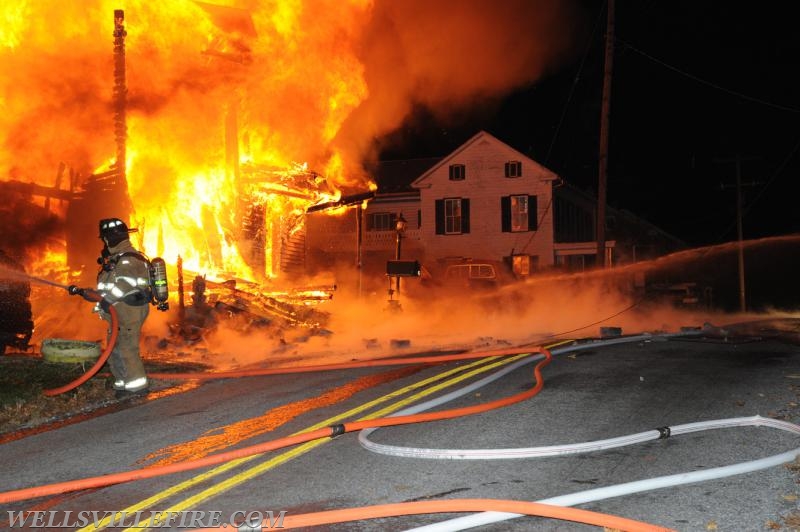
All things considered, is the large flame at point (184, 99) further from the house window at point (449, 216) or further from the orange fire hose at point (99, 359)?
the house window at point (449, 216)

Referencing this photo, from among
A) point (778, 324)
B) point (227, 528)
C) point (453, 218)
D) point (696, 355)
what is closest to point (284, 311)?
point (696, 355)

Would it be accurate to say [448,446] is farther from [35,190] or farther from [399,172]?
[399,172]

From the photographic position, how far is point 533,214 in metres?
33.3

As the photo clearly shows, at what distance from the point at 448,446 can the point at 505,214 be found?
1140 inches

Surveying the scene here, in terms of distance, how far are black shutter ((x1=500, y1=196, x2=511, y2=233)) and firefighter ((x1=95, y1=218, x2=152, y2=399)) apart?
86.9ft

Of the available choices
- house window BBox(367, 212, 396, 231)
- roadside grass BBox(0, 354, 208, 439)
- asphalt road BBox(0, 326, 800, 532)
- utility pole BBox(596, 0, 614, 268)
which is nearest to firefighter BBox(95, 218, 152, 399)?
roadside grass BBox(0, 354, 208, 439)

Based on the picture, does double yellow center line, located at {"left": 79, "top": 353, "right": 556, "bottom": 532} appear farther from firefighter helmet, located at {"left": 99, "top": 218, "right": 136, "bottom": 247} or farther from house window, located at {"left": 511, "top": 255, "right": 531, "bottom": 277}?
house window, located at {"left": 511, "top": 255, "right": 531, "bottom": 277}

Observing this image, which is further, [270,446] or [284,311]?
[284,311]

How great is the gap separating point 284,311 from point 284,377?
8.67 metres

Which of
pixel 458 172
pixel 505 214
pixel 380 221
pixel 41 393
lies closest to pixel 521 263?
pixel 505 214

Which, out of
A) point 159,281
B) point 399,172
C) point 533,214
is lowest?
point 159,281

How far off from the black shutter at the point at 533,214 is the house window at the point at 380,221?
23.8ft

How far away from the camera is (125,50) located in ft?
61.0

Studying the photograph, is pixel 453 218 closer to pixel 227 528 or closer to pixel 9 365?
pixel 9 365
